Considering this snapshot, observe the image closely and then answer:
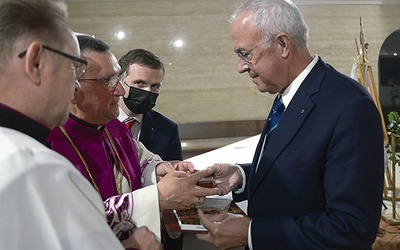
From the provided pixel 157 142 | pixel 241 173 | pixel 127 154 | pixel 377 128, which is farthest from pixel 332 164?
pixel 157 142

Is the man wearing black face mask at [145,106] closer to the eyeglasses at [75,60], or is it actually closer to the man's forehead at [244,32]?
the man's forehead at [244,32]

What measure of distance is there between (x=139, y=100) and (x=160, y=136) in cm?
30

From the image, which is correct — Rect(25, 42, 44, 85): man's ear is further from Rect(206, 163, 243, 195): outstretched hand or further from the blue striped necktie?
Rect(206, 163, 243, 195): outstretched hand

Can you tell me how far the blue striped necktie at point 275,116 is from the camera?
1947 mm

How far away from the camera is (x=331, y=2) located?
26.2 feet

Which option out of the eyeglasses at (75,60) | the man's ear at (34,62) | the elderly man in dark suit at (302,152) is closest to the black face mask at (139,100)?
the elderly man in dark suit at (302,152)

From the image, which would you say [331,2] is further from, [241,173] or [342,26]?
[241,173]

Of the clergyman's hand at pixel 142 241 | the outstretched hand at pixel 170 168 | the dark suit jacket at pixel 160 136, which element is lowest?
the dark suit jacket at pixel 160 136

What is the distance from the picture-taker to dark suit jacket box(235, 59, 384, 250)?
1.57 m

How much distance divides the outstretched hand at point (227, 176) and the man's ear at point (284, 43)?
0.67 meters

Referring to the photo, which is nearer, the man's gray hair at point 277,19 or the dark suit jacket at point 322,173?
the dark suit jacket at point 322,173

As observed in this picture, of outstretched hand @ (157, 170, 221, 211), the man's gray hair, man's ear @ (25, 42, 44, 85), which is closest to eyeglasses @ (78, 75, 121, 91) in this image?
outstretched hand @ (157, 170, 221, 211)

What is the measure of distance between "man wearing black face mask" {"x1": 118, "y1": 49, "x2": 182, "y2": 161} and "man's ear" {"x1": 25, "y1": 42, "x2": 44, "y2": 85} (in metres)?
2.03

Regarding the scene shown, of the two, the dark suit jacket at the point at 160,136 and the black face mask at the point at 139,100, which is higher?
the black face mask at the point at 139,100
